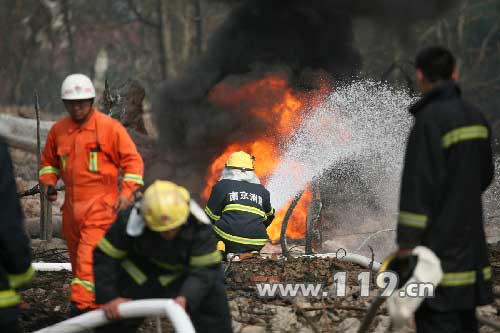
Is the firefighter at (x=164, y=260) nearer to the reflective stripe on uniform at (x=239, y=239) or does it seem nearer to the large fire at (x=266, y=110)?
the reflective stripe on uniform at (x=239, y=239)

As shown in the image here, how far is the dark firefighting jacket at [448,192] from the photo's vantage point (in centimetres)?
379

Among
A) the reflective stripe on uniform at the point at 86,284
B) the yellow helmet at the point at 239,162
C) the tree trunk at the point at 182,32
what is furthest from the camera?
the tree trunk at the point at 182,32

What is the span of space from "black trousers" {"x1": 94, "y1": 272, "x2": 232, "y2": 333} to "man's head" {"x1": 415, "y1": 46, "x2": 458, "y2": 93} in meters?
1.61

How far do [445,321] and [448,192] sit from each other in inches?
25.7

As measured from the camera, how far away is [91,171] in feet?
18.4

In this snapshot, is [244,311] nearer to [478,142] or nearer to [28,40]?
[478,142]

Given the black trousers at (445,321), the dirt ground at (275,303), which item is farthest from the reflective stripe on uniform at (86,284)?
the black trousers at (445,321)

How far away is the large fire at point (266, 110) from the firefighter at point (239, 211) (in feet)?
16.1

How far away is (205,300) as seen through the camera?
14.5ft

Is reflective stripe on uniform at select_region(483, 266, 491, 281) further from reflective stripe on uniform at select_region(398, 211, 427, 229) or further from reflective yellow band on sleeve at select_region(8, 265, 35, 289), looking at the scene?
reflective yellow band on sleeve at select_region(8, 265, 35, 289)

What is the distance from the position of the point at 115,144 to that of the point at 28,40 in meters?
26.5

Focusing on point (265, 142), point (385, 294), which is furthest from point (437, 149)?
point (265, 142)

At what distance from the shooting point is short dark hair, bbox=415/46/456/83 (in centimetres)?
395

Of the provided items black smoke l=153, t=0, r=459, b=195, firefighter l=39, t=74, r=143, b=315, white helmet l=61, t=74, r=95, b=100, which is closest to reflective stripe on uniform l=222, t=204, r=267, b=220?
firefighter l=39, t=74, r=143, b=315
